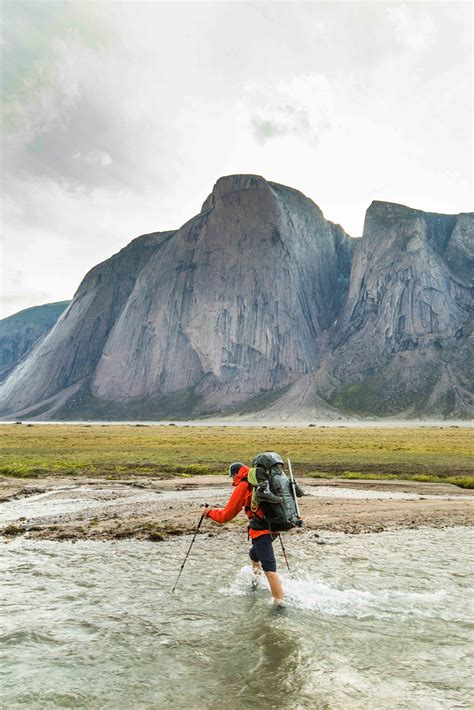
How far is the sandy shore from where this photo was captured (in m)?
16.9

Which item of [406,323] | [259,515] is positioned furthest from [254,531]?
[406,323]

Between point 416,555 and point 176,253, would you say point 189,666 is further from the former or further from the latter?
point 176,253

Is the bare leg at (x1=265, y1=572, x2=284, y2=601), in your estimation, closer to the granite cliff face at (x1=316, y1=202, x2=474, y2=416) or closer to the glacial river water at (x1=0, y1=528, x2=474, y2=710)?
the glacial river water at (x1=0, y1=528, x2=474, y2=710)

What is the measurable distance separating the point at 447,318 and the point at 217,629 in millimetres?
166443

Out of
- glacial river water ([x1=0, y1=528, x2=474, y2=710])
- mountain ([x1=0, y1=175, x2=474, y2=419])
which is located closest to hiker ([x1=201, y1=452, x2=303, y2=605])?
glacial river water ([x1=0, y1=528, x2=474, y2=710])

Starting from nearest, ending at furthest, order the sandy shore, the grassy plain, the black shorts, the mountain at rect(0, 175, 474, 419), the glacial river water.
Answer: the glacial river water < the black shorts < the sandy shore < the grassy plain < the mountain at rect(0, 175, 474, 419)

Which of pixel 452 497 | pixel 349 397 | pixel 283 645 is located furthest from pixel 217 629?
pixel 349 397

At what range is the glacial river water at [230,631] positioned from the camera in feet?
22.4

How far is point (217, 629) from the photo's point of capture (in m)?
8.98

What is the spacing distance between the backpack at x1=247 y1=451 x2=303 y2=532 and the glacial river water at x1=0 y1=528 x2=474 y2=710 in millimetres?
1626

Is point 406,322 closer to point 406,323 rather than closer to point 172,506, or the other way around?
point 406,323

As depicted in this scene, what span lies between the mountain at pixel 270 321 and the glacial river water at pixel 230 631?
451 feet

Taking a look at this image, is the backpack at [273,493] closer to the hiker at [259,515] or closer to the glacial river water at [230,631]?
the hiker at [259,515]

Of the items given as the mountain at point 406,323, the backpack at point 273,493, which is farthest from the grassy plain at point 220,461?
the mountain at point 406,323
